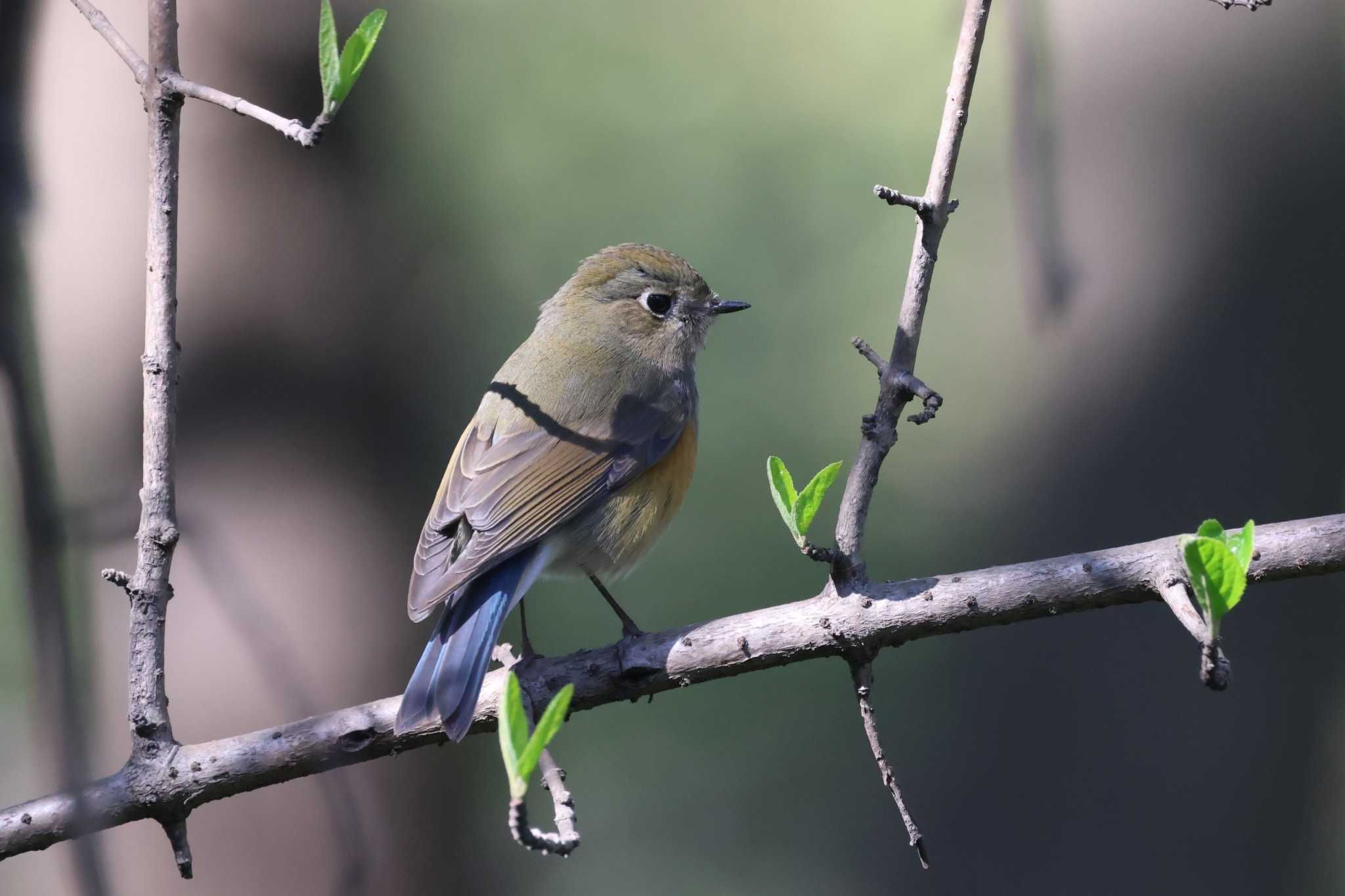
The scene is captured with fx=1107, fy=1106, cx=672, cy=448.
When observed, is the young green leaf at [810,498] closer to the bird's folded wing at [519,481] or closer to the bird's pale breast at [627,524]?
the bird's folded wing at [519,481]

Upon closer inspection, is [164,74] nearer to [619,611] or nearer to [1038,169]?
[619,611]

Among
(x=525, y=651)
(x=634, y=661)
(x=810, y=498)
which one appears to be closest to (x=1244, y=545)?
(x=810, y=498)

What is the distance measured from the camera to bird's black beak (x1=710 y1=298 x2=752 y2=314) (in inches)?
129

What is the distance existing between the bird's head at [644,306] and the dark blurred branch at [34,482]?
4.77 feet

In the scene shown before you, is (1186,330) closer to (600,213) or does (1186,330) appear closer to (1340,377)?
(1340,377)

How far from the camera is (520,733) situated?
3.81 feet

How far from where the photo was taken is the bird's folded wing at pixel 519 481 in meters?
2.46

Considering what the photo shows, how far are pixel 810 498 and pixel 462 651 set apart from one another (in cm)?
91

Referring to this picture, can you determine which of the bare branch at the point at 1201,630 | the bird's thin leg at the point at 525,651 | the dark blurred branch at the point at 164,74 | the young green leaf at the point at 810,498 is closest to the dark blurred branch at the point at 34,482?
the bird's thin leg at the point at 525,651

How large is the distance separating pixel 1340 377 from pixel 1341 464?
0.91 ft

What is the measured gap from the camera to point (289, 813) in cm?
306

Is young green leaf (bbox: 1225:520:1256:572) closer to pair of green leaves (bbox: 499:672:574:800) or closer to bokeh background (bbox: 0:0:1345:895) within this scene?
pair of green leaves (bbox: 499:672:574:800)

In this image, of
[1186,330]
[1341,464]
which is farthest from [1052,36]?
[1341,464]

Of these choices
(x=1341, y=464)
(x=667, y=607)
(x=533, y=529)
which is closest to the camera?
(x=533, y=529)
